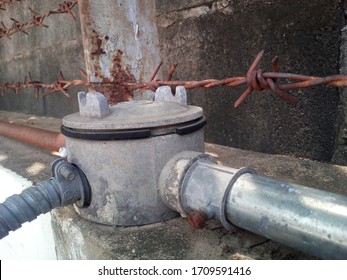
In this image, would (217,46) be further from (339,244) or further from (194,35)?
(339,244)

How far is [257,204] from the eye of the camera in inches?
42.8

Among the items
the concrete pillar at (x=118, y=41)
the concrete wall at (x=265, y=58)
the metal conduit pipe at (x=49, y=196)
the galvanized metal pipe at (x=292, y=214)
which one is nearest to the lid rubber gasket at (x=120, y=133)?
the metal conduit pipe at (x=49, y=196)

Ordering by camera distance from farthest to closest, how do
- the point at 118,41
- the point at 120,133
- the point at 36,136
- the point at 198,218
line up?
the point at 36,136, the point at 118,41, the point at 120,133, the point at 198,218

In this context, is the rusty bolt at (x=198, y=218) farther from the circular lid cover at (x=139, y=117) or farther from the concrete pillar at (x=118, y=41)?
the concrete pillar at (x=118, y=41)

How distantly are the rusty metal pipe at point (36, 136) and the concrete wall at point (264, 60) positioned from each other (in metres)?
1.06

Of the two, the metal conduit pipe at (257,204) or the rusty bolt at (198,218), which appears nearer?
the metal conduit pipe at (257,204)

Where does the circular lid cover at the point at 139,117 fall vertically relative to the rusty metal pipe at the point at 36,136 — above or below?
above

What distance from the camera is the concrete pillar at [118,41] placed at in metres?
2.02

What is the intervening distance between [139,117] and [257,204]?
558 mm

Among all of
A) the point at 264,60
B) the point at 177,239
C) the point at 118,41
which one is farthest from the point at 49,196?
the point at 264,60

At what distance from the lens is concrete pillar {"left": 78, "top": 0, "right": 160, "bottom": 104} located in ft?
6.63

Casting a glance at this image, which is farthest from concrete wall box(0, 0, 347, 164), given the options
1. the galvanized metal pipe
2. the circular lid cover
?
the galvanized metal pipe

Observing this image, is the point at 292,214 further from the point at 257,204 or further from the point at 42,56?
the point at 42,56

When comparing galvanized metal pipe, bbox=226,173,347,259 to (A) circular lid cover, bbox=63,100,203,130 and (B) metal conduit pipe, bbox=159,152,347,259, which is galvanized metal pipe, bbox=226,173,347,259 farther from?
(A) circular lid cover, bbox=63,100,203,130
